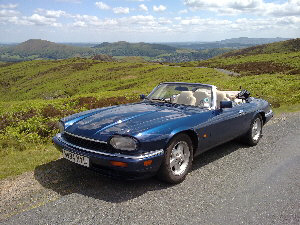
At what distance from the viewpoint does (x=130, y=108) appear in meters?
6.15

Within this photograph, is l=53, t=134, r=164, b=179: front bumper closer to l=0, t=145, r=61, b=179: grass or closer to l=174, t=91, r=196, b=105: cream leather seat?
l=0, t=145, r=61, b=179: grass

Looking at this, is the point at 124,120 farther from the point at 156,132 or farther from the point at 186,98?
the point at 186,98

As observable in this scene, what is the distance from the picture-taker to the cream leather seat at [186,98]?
6.45 meters

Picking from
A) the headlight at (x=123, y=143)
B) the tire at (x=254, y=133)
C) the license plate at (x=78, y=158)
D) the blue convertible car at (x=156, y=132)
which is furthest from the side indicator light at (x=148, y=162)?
the tire at (x=254, y=133)

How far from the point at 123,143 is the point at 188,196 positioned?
1.35 meters

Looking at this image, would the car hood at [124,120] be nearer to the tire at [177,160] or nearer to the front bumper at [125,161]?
the front bumper at [125,161]

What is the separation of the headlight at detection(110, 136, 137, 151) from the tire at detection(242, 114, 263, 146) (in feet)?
12.9

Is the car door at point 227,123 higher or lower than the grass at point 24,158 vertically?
higher

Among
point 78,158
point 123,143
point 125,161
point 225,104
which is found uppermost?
point 225,104

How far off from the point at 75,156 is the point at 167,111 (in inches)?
76.4

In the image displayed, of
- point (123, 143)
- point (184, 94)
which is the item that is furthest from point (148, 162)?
point (184, 94)

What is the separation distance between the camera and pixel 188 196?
4.73 m

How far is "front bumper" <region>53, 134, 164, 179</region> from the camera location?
176 inches

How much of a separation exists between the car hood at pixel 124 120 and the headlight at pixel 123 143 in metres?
0.10
